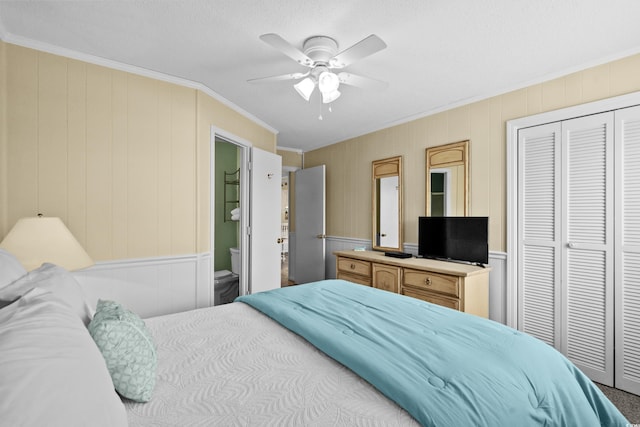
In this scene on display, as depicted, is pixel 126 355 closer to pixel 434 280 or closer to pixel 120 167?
pixel 120 167

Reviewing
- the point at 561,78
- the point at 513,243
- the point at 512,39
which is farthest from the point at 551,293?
the point at 512,39

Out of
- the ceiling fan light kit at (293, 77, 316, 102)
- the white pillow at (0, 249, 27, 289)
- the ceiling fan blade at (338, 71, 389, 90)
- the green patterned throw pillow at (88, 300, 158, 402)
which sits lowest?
the green patterned throw pillow at (88, 300, 158, 402)

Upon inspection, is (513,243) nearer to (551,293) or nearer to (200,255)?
(551,293)

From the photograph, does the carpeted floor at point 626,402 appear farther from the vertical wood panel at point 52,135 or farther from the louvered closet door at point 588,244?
the vertical wood panel at point 52,135

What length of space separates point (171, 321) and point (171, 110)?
1.90 m

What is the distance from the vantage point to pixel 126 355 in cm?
95

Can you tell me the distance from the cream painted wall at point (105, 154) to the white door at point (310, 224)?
79.7 inches

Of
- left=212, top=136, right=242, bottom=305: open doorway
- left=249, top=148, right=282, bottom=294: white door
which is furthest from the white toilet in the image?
left=249, top=148, right=282, bottom=294: white door

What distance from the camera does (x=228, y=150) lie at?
15.6 feet

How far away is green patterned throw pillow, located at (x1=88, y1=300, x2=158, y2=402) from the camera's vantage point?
36.3 inches

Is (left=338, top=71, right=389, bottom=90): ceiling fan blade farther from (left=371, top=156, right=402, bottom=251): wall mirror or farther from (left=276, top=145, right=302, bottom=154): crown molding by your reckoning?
(left=276, top=145, right=302, bottom=154): crown molding

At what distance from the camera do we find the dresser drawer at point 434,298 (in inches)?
106

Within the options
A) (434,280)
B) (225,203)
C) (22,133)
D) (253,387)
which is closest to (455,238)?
(434,280)

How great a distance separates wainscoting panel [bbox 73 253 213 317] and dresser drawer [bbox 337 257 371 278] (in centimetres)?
165
